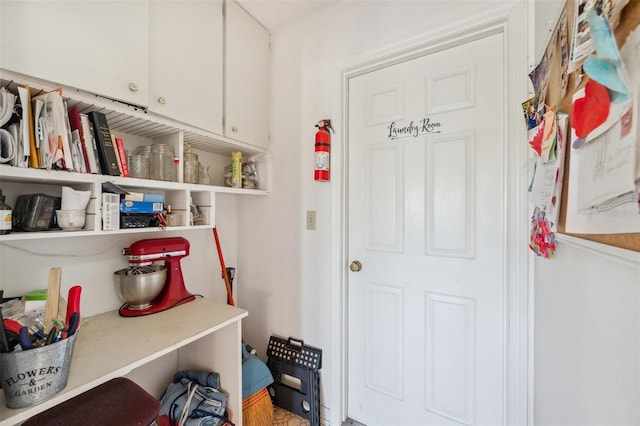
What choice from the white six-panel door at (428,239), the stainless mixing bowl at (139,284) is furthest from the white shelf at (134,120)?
the white six-panel door at (428,239)

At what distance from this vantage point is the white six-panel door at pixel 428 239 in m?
1.21

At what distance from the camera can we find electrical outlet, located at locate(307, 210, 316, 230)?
5.36ft

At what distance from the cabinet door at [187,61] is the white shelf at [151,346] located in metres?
1.00

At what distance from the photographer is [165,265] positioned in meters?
1.38

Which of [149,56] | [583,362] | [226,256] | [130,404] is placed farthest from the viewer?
[226,256]

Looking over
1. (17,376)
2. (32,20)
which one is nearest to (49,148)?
(32,20)

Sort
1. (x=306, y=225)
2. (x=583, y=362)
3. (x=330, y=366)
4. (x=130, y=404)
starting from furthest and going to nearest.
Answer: (x=306, y=225), (x=330, y=366), (x=130, y=404), (x=583, y=362)

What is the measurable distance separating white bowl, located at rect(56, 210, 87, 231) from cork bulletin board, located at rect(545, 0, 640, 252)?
147cm

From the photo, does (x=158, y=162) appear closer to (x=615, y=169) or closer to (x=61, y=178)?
(x=61, y=178)

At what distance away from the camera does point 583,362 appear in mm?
533

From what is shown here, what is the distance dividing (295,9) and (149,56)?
3.21 feet

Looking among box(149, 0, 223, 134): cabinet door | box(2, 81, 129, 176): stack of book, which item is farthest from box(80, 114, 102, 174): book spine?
box(149, 0, 223, 134): cabinet door

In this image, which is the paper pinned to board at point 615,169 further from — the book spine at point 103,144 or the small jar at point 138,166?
the small jar at point 138,166

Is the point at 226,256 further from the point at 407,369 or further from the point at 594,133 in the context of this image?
the point at 594,133
